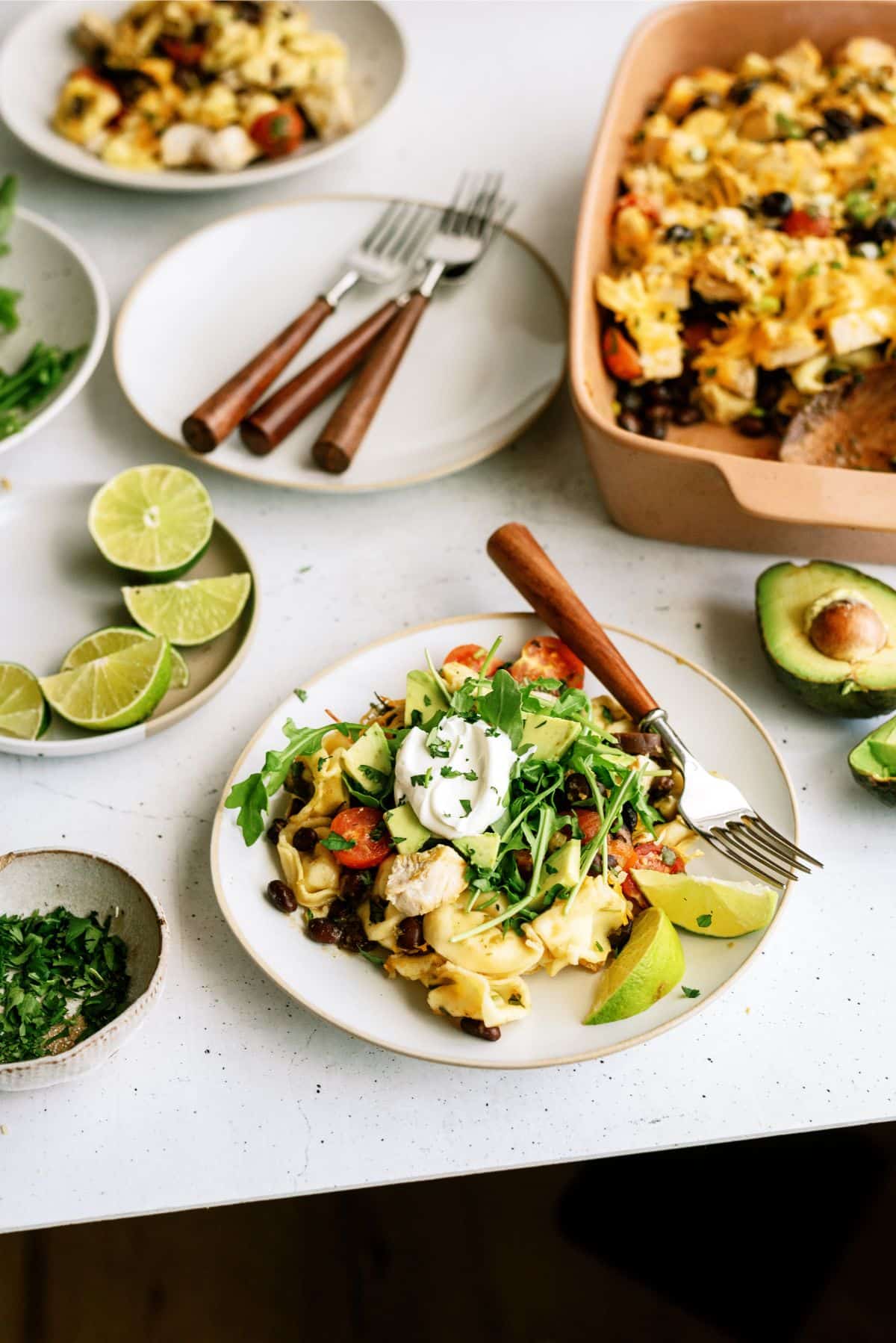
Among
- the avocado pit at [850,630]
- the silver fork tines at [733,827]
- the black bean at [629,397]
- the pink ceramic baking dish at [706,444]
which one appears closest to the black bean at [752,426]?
the pink ceramic baking dish at [706,444]

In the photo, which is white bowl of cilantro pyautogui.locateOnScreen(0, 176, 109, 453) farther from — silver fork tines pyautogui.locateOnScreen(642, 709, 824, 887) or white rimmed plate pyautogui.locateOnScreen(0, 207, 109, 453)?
silver fork tines pyautogui.locateOnScreen(642, 709, 824, 887)

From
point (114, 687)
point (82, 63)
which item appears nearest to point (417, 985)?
point (114, 687)

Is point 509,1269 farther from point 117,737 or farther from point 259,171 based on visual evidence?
point 259,171

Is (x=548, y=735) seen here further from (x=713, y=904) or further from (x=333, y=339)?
(x=333, y=339)

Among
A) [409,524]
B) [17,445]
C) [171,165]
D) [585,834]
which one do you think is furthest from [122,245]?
[585,834]

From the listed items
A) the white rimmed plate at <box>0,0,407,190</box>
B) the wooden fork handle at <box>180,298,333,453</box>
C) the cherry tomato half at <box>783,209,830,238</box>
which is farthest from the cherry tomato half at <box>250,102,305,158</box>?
the cherry tomato half at <box>783,209,830,238</box>
